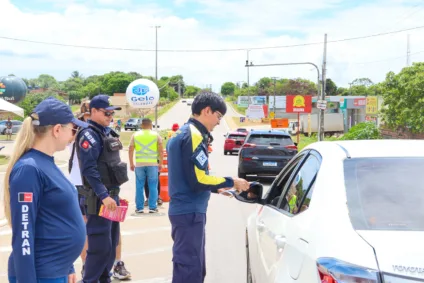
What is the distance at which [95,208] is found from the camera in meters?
5.09

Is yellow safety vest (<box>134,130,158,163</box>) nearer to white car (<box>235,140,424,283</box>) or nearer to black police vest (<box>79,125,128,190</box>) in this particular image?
black police vest (<box>79,125,128,190</box>)

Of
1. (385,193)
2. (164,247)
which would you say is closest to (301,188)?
(385,193)

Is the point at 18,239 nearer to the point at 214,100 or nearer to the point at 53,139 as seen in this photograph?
the point at 53,139

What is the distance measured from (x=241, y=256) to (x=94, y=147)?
2.96 m

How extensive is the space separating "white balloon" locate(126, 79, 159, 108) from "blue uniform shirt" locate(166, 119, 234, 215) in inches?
709

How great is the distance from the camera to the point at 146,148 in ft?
31.8

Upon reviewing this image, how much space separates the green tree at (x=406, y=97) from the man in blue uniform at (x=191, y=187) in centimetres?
2731

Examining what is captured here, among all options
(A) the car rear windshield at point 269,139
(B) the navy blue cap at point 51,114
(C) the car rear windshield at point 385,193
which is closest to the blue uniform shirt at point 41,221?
(B) the navy blue cap at point 51,114

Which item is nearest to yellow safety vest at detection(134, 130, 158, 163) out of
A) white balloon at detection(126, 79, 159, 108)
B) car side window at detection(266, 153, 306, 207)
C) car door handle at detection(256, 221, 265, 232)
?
car side window at detection(266, 153, 306, 207)

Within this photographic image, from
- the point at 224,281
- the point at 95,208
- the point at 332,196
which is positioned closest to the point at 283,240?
the point at 332,196

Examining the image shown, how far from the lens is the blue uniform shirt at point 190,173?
Result: 167 inches

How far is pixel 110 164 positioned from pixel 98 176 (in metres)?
0.21

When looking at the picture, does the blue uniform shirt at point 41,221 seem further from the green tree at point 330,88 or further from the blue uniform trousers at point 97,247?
the green tree at point 330,88

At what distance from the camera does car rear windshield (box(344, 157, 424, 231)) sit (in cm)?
259
